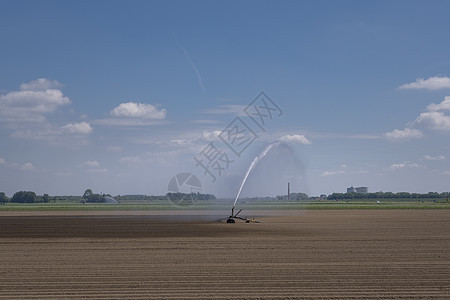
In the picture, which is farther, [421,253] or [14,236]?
[14,236]

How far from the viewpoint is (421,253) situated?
24.9 m

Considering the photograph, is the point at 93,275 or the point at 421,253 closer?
the point at 93,275

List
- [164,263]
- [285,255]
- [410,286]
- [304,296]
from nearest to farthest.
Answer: [304,296], [410,286], [164,263], [285,255]

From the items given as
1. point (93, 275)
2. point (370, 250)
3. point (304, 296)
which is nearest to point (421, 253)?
point (370, 250)

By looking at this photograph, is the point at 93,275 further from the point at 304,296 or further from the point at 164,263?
the point at 304,296

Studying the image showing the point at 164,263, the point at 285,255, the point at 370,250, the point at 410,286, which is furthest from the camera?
the point at 370,250

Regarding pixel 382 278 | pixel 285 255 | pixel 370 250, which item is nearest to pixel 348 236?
pixel 370 250

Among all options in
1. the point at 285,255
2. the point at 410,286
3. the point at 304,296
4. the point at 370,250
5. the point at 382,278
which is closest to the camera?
the point at 304,296

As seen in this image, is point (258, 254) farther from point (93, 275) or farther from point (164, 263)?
point (93, 275)

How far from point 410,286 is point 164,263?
1028 cm

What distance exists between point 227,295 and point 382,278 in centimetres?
641

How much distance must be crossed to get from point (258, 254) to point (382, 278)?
7.61m

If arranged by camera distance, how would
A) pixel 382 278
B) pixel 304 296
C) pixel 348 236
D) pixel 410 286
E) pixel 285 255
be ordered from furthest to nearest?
pixel 348 236, pixel 285 255, pixel 382 278, pixel 410 286, pixel 304 296

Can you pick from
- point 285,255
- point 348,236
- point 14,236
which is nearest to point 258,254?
point 285,255
